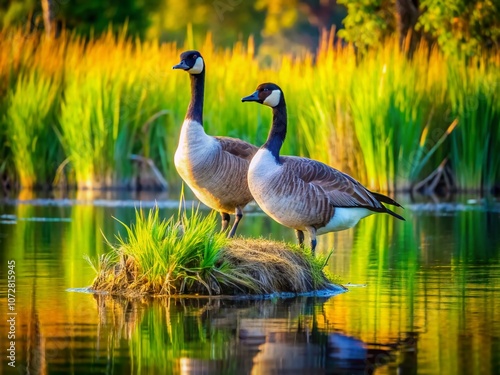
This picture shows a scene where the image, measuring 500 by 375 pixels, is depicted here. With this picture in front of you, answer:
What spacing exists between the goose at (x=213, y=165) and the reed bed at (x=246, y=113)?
35.9 feet

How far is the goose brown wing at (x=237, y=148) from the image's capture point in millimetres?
14945

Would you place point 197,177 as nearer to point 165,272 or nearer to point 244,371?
point 165,272

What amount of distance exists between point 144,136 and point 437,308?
17.8 meters

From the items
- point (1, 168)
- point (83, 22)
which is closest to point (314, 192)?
point (1, 168)

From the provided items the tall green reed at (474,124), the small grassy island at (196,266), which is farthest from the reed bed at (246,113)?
the small grassy island at (196,266)

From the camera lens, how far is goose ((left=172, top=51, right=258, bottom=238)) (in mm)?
14547

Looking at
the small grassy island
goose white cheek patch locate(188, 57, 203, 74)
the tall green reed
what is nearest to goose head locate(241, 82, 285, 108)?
the small grassy island

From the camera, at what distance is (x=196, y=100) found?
50.2ft

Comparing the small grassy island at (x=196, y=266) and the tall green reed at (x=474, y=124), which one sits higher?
the tall green reed at (x=474, y=124)

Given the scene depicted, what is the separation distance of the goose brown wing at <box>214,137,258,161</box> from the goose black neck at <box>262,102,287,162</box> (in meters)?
1.69

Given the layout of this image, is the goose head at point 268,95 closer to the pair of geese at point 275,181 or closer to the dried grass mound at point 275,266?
the pair of geese at point 275,181

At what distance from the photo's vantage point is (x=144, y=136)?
28094 mm

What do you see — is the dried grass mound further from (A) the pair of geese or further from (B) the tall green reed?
(B) the tall green reed

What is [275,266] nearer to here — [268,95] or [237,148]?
[268,95]
